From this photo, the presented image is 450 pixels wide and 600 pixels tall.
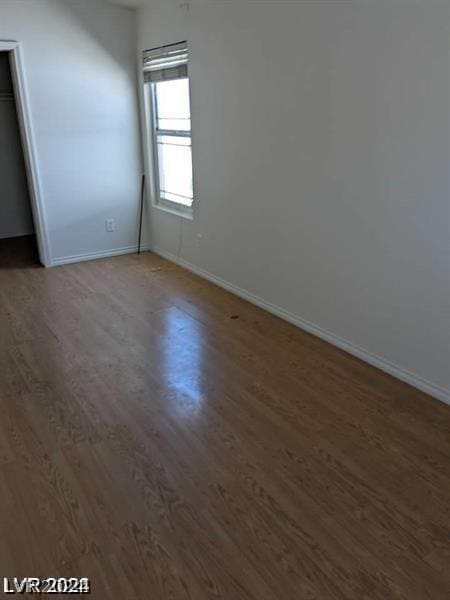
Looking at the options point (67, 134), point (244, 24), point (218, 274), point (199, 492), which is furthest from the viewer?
point (67, 134)

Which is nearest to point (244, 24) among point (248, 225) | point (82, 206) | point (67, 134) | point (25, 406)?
point (248, 225)

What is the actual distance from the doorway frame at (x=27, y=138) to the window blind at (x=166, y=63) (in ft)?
3.69

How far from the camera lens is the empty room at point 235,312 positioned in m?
1.80

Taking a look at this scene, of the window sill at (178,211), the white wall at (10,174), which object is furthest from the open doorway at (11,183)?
the window sill at (178,211)

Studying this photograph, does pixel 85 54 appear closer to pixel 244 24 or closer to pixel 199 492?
pixel 244 24

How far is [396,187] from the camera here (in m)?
2.66

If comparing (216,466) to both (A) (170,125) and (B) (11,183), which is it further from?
(B) (11,183)

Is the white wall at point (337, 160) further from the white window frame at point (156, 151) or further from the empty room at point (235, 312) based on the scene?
the white window frame at point (156, 151)

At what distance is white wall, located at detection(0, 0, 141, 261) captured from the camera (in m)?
4.48

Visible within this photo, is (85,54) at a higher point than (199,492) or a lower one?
higher

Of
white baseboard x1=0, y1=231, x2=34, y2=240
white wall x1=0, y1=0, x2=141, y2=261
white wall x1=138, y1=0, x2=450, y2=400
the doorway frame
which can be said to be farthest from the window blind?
white baseboard x1=0, y1=231, x2=34, y2=240

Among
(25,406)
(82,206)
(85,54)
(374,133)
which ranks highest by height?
(85,54)

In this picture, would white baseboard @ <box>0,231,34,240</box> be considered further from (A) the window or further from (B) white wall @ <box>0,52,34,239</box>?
(A) the window

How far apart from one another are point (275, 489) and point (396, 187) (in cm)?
165
